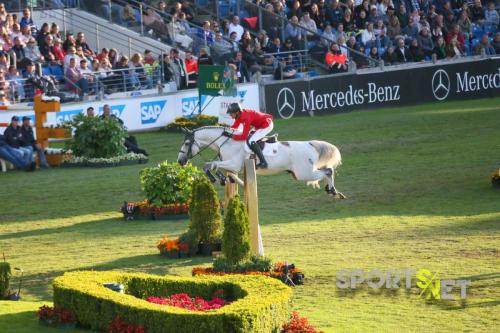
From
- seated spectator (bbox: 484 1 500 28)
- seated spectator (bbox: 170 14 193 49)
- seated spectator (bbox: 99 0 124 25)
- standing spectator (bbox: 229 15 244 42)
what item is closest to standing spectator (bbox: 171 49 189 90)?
seated spectator (bbox: 170 14 193 49)

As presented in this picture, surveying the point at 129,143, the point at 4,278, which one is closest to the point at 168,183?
the point at 4,278

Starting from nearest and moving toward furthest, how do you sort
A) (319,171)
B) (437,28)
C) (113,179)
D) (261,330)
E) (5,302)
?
(261,330) < (5,302) < (319,171) < (113,179) < (437,28)

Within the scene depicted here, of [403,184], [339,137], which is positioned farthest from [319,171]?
[339,137]

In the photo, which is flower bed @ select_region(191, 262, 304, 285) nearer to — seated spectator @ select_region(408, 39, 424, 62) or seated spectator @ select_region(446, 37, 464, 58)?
seated spectator @ select_region(408, 39, 424, 62)

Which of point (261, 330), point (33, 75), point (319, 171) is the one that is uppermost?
point (33, 75)

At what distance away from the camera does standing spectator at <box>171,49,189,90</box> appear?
4250 cm

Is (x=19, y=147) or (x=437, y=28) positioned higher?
(x=437, y=28)

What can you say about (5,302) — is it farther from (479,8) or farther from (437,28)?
(479,8)

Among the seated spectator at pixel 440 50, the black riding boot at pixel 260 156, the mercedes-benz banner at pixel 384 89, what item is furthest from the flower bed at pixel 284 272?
the seated spectator at pixel 440 50

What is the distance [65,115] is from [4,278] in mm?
20480

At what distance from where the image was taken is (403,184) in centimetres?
3005

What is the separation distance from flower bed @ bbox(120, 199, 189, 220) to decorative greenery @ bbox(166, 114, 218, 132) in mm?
13058

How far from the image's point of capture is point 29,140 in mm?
34281

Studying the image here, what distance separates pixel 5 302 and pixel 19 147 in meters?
17.5
